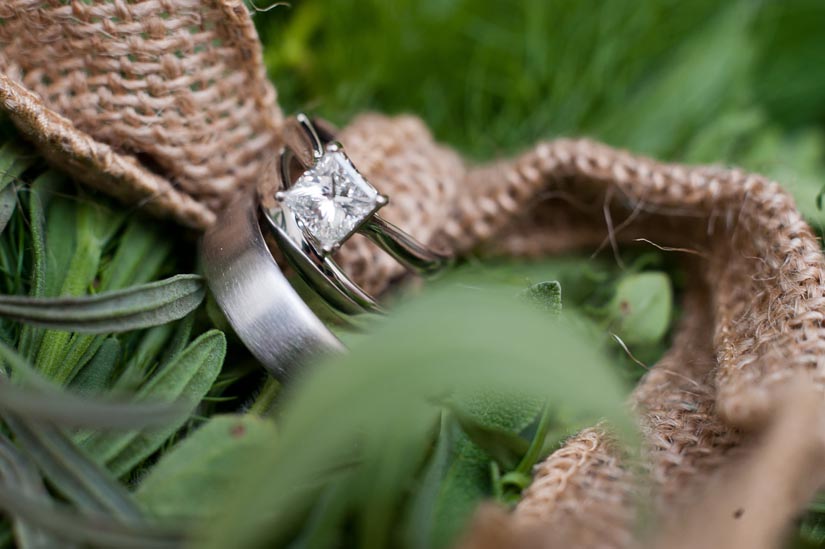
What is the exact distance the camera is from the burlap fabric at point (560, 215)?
1.05ft

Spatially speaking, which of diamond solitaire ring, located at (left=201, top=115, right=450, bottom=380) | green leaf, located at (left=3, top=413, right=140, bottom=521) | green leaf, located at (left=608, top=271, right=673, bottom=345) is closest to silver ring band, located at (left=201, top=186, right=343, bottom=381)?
diamond solitaire ring, located at (left=201, top=115, right=450, bottom=380)

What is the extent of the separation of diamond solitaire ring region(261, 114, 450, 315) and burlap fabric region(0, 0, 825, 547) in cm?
4

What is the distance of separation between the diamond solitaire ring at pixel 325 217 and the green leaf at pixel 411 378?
0.15m

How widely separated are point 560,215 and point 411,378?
0.36 meters

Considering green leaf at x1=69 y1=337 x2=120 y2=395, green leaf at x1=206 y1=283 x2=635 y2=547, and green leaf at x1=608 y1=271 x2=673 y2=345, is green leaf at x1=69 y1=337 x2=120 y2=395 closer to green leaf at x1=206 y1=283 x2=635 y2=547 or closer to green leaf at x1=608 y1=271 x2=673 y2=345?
green leaf at x1=206 y1=283 x2=635 y2=547

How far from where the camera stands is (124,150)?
47cm

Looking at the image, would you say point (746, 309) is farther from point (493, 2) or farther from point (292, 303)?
point (493, 2)

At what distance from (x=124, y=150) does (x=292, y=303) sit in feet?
0.54

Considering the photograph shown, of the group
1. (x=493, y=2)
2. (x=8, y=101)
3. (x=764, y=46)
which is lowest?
(x=8, y=101)

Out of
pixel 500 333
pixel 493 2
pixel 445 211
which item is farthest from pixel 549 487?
pixel 493 2

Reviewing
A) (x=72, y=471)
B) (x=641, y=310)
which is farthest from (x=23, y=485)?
(x=641, y=310)

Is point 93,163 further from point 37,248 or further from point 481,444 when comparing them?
point 481,444

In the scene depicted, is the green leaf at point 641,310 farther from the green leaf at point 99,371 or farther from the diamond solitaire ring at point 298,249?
the green leaf at point 99,371

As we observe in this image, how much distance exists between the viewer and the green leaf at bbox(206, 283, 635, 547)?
272 millimetres
